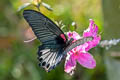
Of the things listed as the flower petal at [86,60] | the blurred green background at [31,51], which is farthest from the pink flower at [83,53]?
the blurred green background at [31,51]

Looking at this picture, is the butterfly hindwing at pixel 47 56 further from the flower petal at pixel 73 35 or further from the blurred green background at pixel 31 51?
the blurred green background at pixel 31 51

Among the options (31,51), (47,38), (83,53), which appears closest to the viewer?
(47,38)

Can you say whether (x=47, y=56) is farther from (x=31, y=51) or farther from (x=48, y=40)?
(x=31, y=51)

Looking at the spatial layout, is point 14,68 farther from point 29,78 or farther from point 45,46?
point 45,46

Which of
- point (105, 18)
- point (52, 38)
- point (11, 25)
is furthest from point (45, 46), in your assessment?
point (11, 25)

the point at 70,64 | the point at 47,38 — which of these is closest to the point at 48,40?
the point at 47,38

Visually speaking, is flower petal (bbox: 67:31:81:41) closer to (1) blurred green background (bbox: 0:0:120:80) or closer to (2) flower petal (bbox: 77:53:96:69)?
(2) flower petal (bbox: 77:53:96:69)

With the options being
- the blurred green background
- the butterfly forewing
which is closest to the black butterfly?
the butterfly forewing
